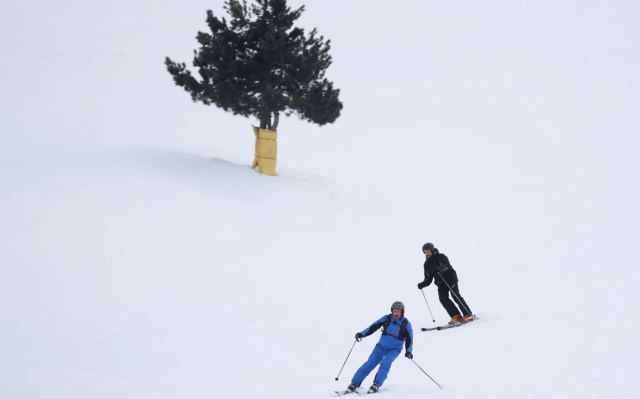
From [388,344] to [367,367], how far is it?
428mm

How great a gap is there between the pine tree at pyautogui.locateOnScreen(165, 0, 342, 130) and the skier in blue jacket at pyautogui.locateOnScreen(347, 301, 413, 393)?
44.5ft

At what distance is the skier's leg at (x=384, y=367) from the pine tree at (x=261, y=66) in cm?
1383

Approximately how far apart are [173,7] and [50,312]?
166 ft

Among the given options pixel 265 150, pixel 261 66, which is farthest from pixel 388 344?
pixel 261 66

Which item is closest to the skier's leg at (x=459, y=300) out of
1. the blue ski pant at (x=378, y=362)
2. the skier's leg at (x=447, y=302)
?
the skier's leg at (x=447, y=302)

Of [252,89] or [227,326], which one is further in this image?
[252,89]

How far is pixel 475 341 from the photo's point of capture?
10.7 m

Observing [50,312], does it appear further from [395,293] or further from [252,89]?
[252,89]

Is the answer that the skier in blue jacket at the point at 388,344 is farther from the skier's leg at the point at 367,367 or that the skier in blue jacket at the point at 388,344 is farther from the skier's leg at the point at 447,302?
the skier's leg at the point at 447,302

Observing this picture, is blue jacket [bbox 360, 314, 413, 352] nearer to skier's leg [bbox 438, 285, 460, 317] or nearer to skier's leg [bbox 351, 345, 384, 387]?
skier's leg [bbox 351, 345, 384, 387]

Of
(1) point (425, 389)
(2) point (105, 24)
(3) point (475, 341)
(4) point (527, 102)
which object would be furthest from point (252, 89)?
(2) point (105, 24)

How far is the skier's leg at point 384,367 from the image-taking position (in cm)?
873

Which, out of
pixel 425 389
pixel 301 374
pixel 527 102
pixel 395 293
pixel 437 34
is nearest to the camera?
pixel 425 389

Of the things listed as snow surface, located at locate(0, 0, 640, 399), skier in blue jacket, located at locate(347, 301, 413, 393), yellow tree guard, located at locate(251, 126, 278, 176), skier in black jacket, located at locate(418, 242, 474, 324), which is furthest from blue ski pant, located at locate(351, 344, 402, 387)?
yellow tree guard, located at locate(251, 126, 278, 176)
